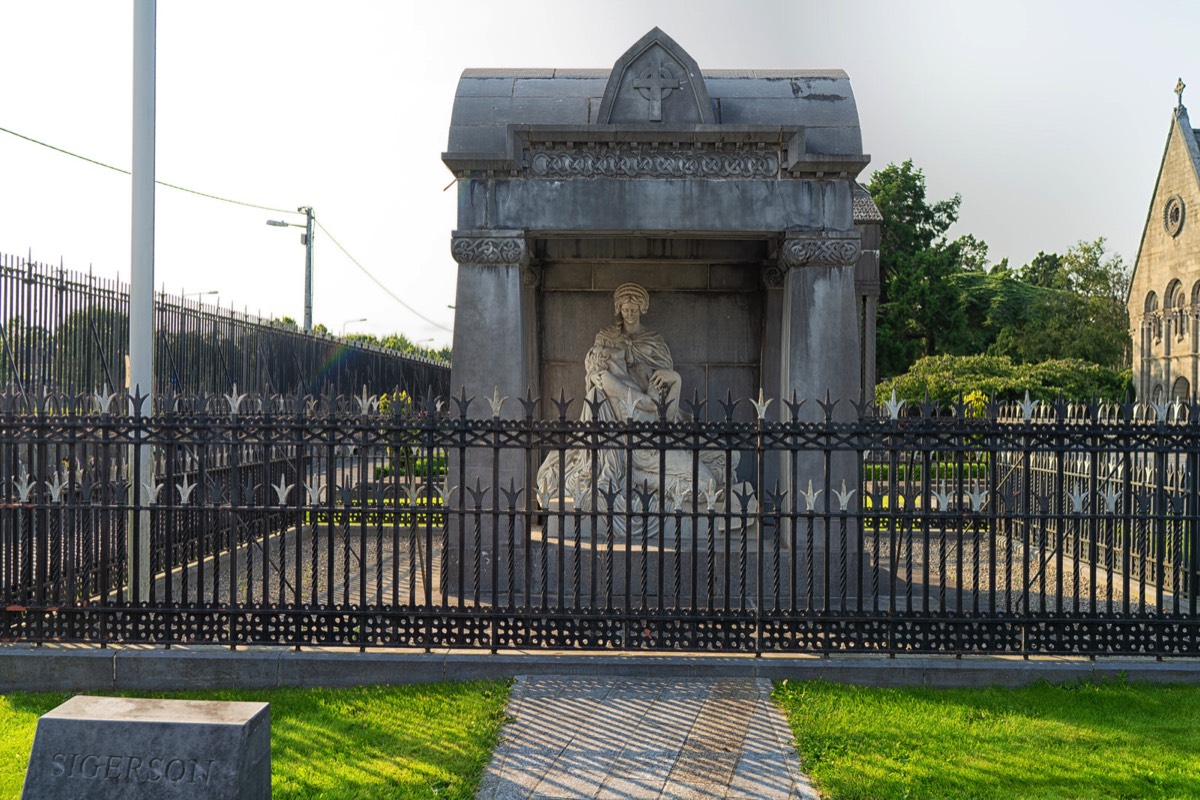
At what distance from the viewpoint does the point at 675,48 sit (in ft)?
29.4

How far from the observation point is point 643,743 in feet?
18.1

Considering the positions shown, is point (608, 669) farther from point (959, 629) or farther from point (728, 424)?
point (959, 629)

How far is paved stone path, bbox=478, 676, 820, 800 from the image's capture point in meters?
4.95

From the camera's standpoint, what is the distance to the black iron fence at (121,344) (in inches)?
406

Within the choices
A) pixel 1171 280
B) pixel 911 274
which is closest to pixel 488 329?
pixel 911 274

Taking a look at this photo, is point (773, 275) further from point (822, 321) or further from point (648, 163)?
point (648, 163)

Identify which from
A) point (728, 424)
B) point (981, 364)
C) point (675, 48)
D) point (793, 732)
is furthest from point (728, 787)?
point (981, 364)

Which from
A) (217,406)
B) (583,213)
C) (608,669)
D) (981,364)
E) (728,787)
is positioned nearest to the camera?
(728,787)

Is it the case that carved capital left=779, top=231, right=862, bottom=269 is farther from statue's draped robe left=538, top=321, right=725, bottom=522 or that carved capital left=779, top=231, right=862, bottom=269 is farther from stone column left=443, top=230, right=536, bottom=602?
stone column left=443, top=230, right=536, bottom=602

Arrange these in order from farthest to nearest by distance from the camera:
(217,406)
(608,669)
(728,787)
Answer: (217,406) → (608,669) → (728,787)

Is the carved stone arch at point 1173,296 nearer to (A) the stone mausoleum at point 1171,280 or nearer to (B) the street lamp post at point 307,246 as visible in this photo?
(A) the stone mausoleum at point 1171,280

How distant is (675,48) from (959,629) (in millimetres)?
5802

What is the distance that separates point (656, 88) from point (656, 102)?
0.15 meters

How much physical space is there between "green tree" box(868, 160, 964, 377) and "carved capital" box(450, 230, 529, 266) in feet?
132
